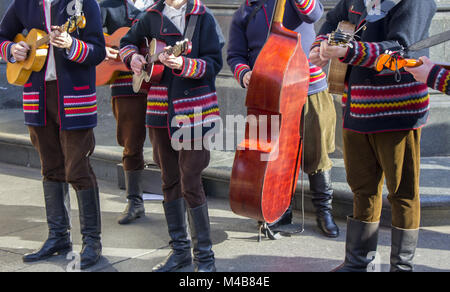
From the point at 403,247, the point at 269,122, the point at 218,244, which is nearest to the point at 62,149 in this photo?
the point at 218,244

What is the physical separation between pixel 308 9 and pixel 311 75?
64cm

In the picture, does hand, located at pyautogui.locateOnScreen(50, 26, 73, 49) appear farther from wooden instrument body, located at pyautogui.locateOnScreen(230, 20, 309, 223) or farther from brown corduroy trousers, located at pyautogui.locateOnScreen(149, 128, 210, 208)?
wooden instrument body, located at pyautogui.locateOnScreen(230, 20, 309, 223)

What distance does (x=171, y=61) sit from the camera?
3.38 meters

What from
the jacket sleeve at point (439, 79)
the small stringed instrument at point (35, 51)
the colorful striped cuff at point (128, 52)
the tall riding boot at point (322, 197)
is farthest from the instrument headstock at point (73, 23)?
the jacket sleeve at point (439, 79)

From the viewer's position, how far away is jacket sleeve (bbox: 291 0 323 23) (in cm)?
356

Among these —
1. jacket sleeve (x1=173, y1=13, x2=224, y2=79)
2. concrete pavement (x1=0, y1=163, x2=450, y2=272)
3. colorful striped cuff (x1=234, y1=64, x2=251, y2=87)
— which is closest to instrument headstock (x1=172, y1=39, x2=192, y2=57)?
jacket sleeve (x1=173, y1=13, x2=224, y2=79)

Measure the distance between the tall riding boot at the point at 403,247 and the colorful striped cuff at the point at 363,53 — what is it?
36.0 inches

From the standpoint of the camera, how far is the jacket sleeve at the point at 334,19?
3.39 meters

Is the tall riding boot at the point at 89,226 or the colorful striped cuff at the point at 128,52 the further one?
the tall riding boot at the point at 89,226

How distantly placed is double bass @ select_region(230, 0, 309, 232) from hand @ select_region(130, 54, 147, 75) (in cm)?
79

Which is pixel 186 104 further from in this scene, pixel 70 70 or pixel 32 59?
pixel 32 59

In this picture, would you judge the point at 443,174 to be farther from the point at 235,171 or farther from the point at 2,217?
the point at 2,217

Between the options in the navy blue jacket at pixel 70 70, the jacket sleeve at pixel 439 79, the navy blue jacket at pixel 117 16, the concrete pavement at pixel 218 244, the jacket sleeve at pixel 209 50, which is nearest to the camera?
the jacket sleeve at pixel 439 79

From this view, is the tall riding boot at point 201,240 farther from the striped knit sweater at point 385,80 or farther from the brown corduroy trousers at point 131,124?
the brown corduroy trousers at point 131,124
